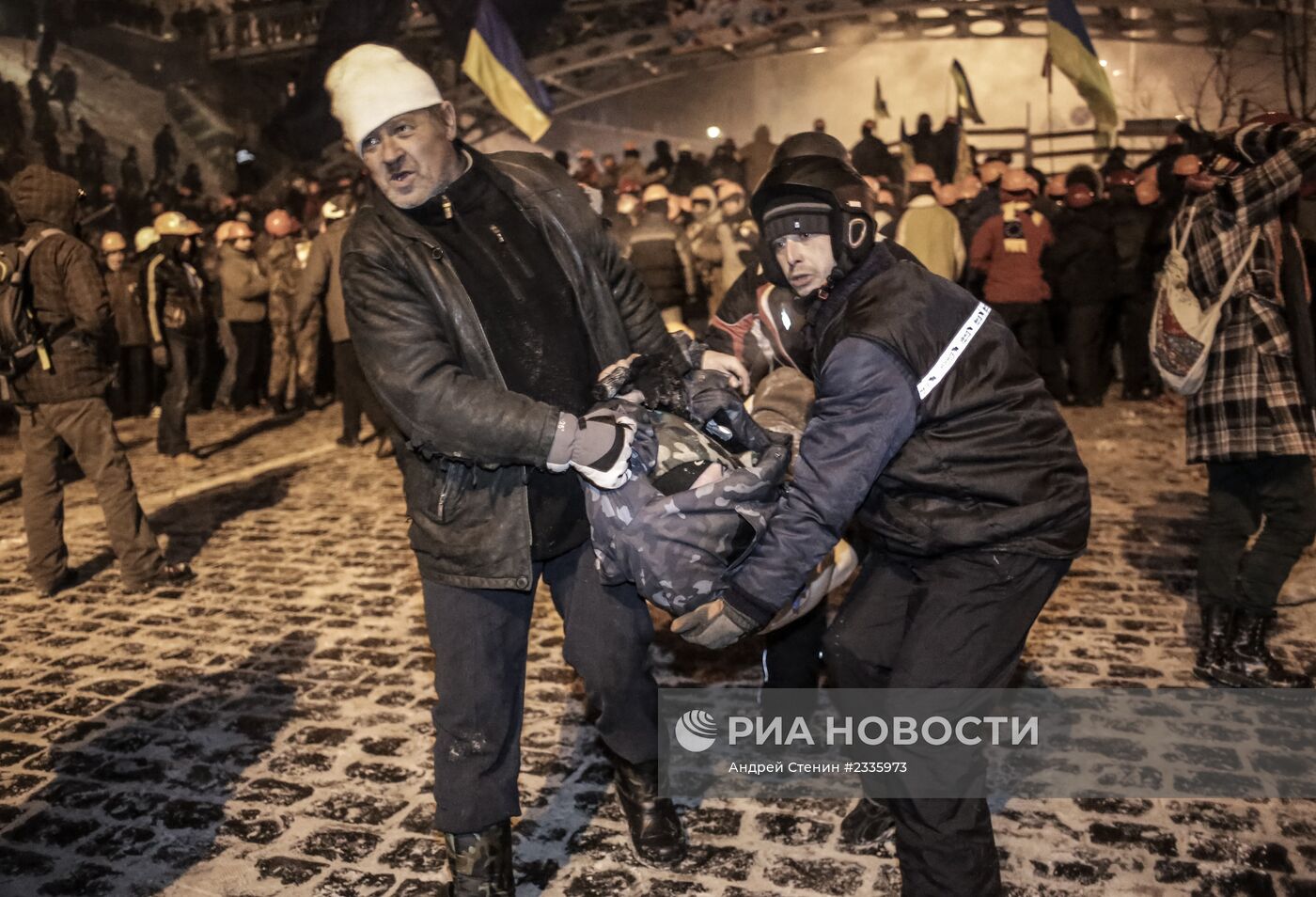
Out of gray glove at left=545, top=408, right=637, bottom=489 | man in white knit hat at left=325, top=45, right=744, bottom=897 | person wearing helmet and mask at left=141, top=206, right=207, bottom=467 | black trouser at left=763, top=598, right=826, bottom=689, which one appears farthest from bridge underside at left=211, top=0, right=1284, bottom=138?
gray glove at left=545, top=408, right=637, bottom=489

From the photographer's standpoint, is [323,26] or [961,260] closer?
[961,260]

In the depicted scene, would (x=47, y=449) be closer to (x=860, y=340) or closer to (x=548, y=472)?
(x=548, y=472)

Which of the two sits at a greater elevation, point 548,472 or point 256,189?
point 256,189

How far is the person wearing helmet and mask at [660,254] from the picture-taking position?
11281 mm

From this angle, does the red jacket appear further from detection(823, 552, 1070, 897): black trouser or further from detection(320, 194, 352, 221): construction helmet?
detection(823, 552, 1070, 897): black trouser

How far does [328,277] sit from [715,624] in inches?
343

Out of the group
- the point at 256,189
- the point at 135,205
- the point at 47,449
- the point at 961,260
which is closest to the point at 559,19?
the point at 256,189

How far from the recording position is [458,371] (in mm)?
2781

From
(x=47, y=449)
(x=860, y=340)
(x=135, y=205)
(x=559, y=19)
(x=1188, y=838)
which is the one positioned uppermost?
(x=559, y=19)

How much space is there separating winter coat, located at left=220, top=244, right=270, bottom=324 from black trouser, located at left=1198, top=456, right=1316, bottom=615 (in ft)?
39.9

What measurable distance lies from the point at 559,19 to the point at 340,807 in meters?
30.0

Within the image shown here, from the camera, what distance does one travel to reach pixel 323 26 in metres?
30.8

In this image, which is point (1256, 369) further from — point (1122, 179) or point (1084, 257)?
point (1122, 179)

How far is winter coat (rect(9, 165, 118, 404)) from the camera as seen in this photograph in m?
6.20
